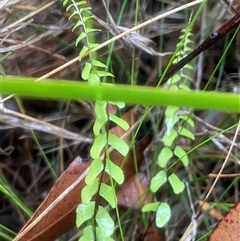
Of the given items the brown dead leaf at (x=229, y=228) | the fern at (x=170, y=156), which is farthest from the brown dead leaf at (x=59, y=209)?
the brown dead leaf at (x=229, y=228)

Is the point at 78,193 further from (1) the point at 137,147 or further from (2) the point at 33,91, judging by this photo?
(2) the point at 33,91

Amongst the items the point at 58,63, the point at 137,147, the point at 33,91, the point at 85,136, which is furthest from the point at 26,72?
the point at 33,91

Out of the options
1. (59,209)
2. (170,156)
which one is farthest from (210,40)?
(59,209)

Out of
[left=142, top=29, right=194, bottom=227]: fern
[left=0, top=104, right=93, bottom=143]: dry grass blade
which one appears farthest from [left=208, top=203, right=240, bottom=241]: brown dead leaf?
[left=0, top=104, right=93, bottom=143]: dry grass blade

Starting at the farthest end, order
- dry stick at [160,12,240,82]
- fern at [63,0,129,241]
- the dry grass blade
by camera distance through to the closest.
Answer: the dry grass blade, dry stick at [160,12,240,82], fern at [63,0,129,241]

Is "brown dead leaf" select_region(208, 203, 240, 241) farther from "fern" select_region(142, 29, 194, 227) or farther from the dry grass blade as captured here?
the dry grass blade

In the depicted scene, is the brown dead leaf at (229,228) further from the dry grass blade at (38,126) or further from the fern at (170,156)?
the dry grass blade at (38,126)
